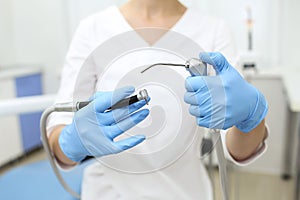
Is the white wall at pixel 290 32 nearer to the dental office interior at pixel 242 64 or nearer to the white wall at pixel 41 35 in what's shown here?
the dental office interior at pixel 242 64

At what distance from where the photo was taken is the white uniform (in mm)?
687

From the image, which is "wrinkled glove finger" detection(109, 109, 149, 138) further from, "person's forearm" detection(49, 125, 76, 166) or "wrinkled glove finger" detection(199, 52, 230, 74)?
"person's forearm" detection(49, 125, 76, 166)

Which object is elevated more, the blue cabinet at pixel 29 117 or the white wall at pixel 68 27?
the white wall at pixel 68 27

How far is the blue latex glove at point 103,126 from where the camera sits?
59 cm

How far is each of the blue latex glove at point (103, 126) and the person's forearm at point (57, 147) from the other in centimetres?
15

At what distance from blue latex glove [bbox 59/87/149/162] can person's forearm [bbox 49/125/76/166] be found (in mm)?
149

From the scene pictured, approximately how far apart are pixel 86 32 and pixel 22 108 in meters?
0.38

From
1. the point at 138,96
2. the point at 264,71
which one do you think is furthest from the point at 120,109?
the point at 264,71

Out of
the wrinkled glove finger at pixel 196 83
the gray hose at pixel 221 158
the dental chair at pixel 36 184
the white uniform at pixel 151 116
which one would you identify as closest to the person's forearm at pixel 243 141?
the white uniform at pixel 151 116

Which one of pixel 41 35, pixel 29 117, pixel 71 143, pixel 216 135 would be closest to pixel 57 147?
pixel 71 143

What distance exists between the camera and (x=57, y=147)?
33.3 inches

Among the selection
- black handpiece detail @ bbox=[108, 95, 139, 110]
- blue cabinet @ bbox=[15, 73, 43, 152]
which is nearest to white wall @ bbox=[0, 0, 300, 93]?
blue cabinet @ bbox=[15, 73, 43, 152]

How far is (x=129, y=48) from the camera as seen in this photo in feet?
2.58

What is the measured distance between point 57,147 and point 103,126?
10.6 inches
